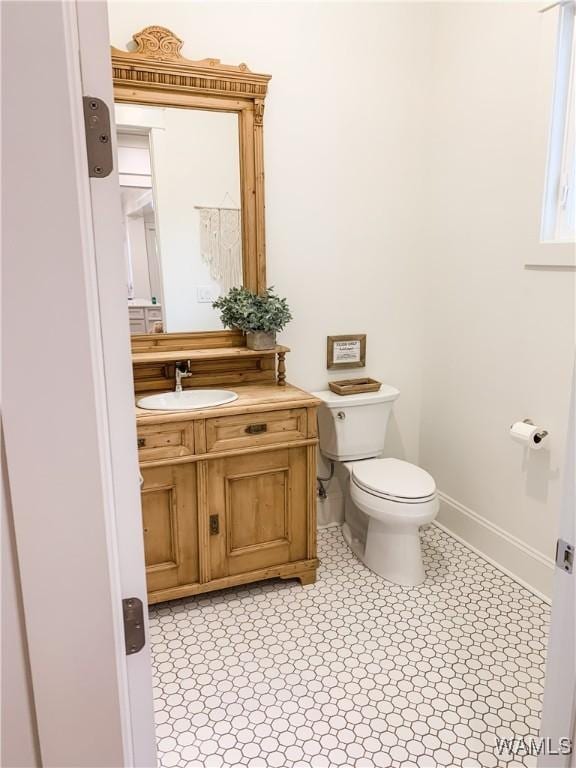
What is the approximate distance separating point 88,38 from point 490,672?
7.01 ft

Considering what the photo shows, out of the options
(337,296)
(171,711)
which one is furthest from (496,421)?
(171,711)

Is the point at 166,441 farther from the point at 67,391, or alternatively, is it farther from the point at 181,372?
the point at 67,391

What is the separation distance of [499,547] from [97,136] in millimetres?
2537

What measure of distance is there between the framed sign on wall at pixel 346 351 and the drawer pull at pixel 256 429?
28.6 inches

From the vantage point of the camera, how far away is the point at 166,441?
2.04 metres

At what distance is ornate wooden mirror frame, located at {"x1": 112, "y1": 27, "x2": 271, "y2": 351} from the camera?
2.18 meters

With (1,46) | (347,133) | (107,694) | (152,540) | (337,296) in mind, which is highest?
(347,133)

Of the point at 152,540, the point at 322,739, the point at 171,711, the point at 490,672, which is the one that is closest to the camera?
the point at 322,739

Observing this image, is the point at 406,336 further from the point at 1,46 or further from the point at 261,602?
the point at 1,46

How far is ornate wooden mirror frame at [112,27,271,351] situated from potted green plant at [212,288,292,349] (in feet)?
0.33

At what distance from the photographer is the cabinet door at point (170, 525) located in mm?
2074

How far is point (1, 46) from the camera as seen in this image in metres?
0.48

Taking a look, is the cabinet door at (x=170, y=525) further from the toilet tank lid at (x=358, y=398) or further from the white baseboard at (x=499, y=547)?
the white baseboard at (x=499, y=547)

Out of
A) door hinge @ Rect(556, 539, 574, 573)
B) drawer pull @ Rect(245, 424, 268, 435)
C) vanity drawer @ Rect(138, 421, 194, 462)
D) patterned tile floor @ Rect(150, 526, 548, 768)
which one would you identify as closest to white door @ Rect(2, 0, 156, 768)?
door hinge @ Rect(556, 539, 574, 573)
